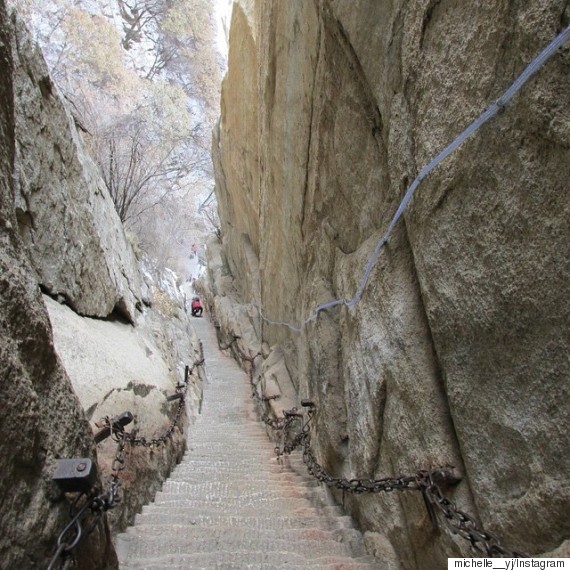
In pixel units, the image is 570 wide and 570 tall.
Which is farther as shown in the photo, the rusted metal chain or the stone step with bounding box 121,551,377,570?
the stone step with bounding box 121,551,377,570

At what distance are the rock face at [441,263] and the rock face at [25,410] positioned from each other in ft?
6.26

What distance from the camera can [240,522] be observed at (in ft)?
12.3

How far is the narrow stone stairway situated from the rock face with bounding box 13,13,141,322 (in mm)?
2603

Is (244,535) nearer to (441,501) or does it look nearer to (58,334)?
(441,501)

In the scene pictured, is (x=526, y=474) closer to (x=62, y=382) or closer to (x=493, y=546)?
(x=493, y=546)

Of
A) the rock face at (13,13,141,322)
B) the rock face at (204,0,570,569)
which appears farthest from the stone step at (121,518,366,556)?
the rock face at (13,13,141,322)

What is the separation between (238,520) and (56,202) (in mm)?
4179

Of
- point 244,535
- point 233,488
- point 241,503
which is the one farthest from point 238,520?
point 233,488

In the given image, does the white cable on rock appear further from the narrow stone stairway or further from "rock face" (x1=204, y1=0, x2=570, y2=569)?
the narrow stone stairway

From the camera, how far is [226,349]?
680 inches

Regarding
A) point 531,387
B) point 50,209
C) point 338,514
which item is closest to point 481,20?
point 531,387

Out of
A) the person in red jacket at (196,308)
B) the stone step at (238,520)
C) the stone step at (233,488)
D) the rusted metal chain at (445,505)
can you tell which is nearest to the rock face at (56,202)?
the stone step at (233,488)

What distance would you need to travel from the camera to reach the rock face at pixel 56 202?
470 centimetres

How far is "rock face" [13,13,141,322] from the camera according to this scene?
4.70m
